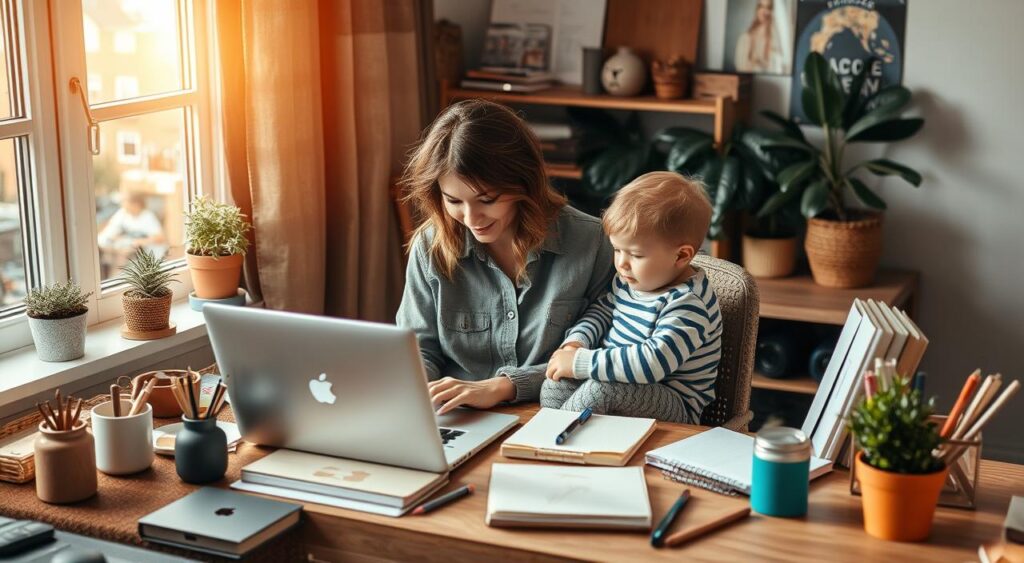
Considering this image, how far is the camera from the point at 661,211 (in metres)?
1.90

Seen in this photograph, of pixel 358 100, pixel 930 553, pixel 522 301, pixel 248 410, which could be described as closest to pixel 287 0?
pixel 358 100

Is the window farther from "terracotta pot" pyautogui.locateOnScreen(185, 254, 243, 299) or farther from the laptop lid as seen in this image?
the laptop lid

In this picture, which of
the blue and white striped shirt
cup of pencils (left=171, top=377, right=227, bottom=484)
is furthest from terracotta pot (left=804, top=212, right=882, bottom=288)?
cup of pencils (left=171, top=377, right=227, bottom=484)

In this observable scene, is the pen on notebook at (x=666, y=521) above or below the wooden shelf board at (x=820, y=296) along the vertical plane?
above

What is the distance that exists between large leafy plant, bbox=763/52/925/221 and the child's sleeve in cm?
137

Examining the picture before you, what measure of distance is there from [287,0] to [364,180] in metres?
0.56

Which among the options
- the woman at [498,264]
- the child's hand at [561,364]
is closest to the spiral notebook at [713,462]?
the child's hand at [561,364]

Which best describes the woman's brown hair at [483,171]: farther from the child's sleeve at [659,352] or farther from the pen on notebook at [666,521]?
the pen on notebook at [666,521]

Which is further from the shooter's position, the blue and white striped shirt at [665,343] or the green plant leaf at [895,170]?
the green plant leaf at [895,170]

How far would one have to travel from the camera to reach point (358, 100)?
10.2 feet

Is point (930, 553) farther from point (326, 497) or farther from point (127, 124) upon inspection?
point (127, 124)

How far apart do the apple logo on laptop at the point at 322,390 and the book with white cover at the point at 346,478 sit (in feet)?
0.33

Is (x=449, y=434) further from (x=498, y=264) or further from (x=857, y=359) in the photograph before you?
(x=857, y=359)

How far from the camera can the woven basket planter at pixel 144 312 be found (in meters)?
2.46
